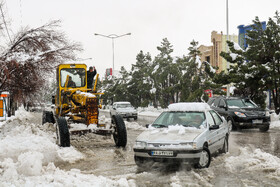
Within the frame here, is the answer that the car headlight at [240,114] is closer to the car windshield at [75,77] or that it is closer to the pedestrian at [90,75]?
the pedestrian at [90,75]

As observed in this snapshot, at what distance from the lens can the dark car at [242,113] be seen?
620 inches

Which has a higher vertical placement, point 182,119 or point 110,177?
point 182,119

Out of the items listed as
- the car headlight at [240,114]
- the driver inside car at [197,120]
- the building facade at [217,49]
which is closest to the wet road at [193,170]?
the driver inside car at [197,120]

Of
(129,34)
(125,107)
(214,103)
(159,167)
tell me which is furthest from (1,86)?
(129,34)

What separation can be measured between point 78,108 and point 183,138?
5.54 m

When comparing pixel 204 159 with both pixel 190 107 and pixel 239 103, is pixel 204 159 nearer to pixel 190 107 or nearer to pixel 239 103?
pixel 190 107

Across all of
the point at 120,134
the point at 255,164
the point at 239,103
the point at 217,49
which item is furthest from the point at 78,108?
the point at 217,49

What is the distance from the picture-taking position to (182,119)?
340 inches

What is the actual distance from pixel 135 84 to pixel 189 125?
4088 centimetres

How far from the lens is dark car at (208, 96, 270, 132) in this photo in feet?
51.6

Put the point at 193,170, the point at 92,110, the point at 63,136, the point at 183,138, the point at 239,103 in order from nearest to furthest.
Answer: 1. the point at 193,170
2. the point at 183,138
3. the point at 63,136
4. the point at 92,110
5. the point at 239,103

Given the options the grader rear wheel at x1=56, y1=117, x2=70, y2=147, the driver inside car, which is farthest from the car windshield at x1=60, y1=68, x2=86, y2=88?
the driver inside car

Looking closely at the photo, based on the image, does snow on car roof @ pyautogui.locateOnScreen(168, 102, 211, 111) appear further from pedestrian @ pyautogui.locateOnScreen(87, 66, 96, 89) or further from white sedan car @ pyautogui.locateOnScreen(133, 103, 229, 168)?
pedestrian @ pyautogui.locateOnScreen(87, 66, 96, 89)

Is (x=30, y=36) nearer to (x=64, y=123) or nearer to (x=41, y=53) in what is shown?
(x=41, y=53)
